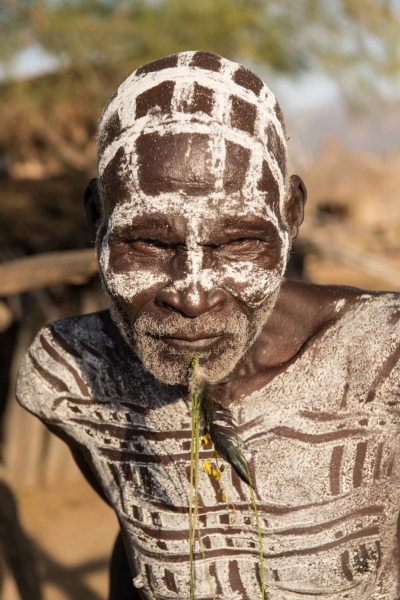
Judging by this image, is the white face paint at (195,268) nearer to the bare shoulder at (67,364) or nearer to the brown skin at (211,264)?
the brown skin at (211,264)

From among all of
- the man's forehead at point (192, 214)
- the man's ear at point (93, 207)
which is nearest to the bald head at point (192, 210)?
the man's forehead at point (192, 214)

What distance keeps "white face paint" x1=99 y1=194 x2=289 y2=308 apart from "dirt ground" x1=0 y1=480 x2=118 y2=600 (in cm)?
409

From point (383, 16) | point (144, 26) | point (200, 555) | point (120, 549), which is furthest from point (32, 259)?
point (383, 16)

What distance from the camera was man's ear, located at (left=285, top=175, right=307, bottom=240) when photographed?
1796 millimetres

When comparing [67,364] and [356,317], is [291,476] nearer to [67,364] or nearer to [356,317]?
[356,317]

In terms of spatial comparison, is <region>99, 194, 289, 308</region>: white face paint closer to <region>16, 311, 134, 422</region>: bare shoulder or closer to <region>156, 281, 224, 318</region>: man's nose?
<region>156, 281, 224, 318</region>: man's nose

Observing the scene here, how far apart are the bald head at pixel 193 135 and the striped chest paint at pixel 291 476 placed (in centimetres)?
47

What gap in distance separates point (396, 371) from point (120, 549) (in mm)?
1104

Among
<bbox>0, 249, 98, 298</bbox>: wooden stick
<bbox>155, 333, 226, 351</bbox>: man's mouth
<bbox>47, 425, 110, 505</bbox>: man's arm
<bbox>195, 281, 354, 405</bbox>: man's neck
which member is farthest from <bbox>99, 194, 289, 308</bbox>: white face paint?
<bbox>0, 249, 98, 298</bbox>: wooden stick

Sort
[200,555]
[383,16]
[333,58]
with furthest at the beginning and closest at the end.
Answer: [333,58] → [383,16] → [200,555]

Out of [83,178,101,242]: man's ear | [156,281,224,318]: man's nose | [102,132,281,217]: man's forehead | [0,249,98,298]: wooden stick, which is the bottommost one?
[156,281,224,318]: man's nose

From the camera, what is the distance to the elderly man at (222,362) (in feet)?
5.26

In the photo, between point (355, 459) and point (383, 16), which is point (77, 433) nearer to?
point (355, 459)

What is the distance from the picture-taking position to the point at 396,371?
1761mm
